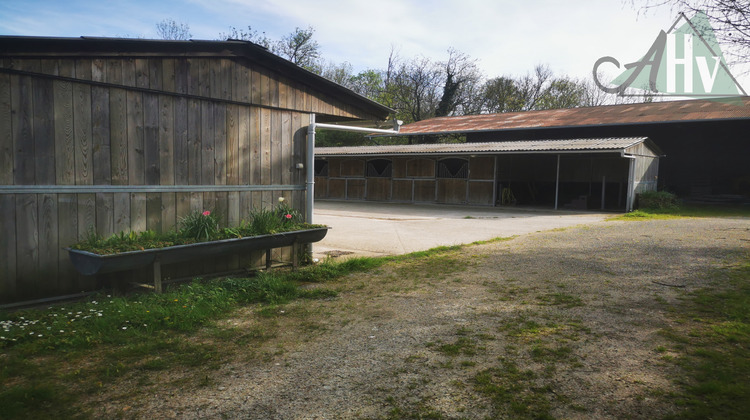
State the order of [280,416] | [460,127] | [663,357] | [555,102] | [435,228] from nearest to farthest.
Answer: [280,416] < [663,357] < [435,228] < [460,127] < [555,102]

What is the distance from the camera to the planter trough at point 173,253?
4.36 metres

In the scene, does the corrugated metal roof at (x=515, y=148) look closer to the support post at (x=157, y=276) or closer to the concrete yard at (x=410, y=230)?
the concrete yard at (x=410, y=230)

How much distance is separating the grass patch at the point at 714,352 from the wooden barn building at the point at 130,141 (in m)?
4.85

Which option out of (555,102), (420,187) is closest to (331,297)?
(420,187)

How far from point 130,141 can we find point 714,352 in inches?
214

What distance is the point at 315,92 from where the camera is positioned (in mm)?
7133

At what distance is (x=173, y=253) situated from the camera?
4.92m

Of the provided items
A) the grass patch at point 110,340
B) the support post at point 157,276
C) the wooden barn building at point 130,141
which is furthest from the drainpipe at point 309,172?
the support post at point 157,276

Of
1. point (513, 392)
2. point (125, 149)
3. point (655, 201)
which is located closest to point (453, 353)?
point (513, 392)

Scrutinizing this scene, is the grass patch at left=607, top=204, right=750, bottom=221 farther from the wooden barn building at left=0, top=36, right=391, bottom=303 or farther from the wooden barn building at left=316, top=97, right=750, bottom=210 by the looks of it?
the wooden barn building at left=0, top=36, right=391, bottom=303

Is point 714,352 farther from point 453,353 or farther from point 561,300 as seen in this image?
point 453,353

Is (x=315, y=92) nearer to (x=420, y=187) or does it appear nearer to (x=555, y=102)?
(x=420, y=187)

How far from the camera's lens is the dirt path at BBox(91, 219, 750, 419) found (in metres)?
2.74

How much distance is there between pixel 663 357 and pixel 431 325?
5.57 ft
